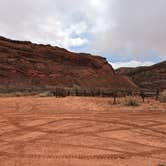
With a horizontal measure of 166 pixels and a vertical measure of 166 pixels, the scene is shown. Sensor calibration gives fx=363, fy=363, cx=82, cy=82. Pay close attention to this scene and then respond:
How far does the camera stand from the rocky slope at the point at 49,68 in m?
53.2

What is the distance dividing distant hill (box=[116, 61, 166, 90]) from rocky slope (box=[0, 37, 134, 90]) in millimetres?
5460

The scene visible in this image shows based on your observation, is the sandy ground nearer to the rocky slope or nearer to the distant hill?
the rocky slope

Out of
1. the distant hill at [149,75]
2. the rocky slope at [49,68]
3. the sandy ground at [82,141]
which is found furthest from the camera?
the distant hill at [149,75]

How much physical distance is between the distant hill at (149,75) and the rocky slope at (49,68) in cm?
546

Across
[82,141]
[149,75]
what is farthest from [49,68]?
[82,141]

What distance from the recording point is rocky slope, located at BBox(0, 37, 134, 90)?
53.2 meters

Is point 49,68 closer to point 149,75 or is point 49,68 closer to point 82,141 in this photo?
point 149,75

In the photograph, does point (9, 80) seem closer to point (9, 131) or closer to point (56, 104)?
point (56, 104)

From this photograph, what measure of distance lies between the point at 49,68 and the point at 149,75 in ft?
91.3

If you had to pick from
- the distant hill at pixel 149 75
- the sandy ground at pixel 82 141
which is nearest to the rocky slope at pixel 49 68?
the distant hill at pixel 149 75

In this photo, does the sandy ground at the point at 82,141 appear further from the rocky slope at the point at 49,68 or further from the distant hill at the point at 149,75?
the distant hill at the point at 149,75

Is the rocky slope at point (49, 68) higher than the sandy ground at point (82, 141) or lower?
higher

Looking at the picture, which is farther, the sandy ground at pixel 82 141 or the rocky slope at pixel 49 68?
the rocky slope at pixel 49 68

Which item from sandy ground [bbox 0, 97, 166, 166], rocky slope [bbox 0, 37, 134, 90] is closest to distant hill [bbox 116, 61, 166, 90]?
rocky slope [bbox 0, 37, 134, 90]
